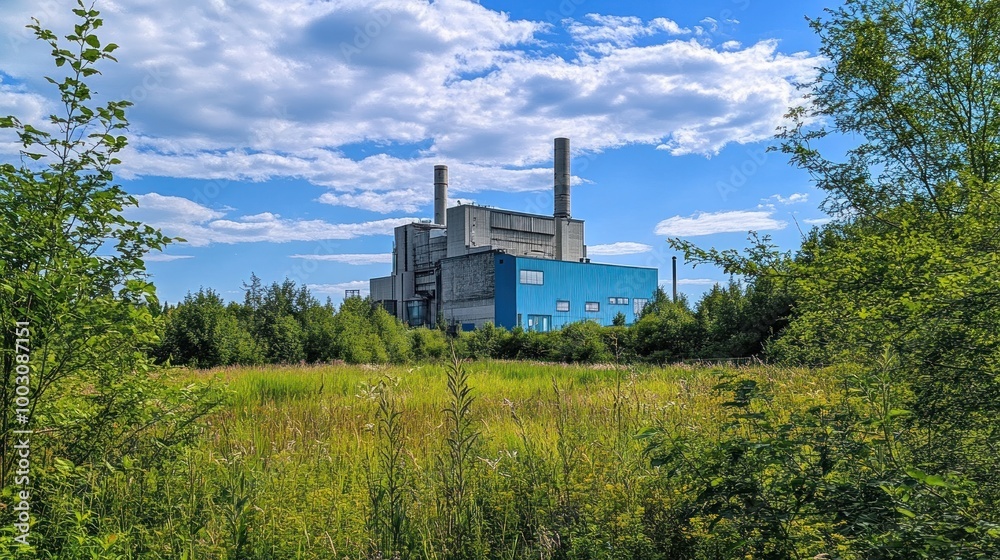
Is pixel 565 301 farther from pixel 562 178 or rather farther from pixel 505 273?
pixel 562 178

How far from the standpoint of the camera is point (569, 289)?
140 feet

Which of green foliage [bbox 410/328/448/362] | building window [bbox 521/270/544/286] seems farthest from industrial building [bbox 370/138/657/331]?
green foliage [bbox 410/328/448/362]

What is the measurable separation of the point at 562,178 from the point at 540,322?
1231cm

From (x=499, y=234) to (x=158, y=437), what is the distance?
42.9 metres

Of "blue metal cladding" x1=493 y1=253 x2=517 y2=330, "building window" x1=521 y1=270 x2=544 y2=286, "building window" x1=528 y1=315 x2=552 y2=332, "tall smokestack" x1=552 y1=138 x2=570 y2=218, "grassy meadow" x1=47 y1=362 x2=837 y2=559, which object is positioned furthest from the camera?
"tall smokestack" x1=552 y1=138 x2=570 y2=218

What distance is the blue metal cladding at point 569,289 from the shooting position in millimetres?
39688

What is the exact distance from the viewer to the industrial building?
40.6 meters

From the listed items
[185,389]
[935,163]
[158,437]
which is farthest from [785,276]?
[935,163]

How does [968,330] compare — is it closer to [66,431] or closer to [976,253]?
[976,253]

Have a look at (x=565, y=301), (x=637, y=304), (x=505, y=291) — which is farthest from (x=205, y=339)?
(x=637, y=304)

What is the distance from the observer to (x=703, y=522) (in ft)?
9.96

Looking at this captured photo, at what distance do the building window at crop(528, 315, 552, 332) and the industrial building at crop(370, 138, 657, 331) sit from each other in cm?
7

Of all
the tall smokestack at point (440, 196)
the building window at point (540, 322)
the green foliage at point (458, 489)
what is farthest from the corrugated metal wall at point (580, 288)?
the green foliage at point (458, 489)

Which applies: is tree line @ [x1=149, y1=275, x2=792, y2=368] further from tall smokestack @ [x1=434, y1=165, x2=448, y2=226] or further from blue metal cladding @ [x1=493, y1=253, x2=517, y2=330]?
tall smokestack @ [x1=434, y1=165, x2=448, y2=226]
